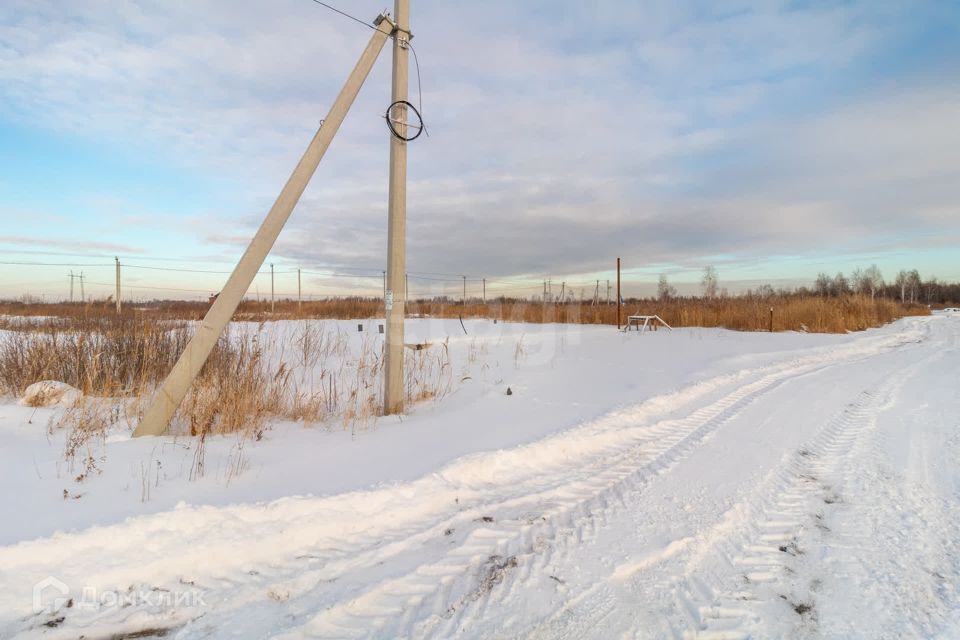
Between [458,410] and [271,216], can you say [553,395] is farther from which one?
[271,216]

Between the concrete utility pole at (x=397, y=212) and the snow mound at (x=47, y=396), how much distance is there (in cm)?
340

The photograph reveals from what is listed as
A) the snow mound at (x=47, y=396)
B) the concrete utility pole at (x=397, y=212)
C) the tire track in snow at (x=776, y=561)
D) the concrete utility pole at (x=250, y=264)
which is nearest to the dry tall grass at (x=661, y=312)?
the snow mound at (x=47, y=396)

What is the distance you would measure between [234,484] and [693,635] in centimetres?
305

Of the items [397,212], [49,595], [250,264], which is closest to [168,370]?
[250,264]

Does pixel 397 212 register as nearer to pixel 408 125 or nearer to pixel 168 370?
pixel 408 125

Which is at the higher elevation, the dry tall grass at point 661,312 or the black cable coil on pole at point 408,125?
A: the black cable coil on pole at point 408,125

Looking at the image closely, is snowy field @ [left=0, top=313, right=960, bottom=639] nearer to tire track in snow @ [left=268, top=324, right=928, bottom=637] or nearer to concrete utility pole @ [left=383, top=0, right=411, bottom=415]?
tire track in snow @ [left=268, top=324, right=928, bottom=637]

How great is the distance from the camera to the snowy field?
212 centimetres

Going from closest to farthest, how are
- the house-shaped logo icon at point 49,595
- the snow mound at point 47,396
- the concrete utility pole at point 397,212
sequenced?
the house-shaped logo icon at point 49,595
the snow mound at point 47,396
the concrete utility pole at point 397,212

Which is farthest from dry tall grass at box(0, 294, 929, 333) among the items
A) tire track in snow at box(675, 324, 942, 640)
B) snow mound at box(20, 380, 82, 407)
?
tire track in snow at box(675, 324, 942, 640)

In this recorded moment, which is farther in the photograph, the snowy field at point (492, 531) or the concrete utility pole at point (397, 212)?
the concrete utility pole at point (397, 212)

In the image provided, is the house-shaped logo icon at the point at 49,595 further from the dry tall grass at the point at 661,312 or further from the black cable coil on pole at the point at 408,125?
the dry tall grass at the point at 661,312

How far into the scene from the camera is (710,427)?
5301mm

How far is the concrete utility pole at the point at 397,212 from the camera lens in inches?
217
